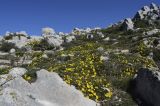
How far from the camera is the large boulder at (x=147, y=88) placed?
19.5m

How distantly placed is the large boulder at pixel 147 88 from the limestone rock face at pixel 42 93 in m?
2.83

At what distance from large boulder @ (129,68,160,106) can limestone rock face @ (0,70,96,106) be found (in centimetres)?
283

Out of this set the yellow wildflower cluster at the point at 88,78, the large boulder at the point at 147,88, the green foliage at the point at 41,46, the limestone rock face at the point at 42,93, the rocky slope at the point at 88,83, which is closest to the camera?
the limestone rock face at the point at 42,93

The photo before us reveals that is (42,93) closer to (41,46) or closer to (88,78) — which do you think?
(88,78)

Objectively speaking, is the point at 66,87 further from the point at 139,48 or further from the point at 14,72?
the point at 139,48

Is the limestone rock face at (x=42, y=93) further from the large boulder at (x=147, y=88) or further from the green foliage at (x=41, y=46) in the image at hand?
the green foliage at (x=41, y=46)

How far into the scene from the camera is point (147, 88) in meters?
20.5

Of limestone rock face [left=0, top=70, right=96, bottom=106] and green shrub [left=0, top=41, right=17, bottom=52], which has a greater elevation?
green shrub [left=0, top=41, right=17, bottom=52]

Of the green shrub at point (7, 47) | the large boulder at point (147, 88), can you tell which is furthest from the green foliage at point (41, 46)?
the large boulder at point (147, 88)

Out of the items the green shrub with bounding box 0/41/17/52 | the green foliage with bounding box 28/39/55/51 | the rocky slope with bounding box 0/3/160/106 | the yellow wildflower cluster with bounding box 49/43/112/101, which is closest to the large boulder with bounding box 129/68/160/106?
the rocky slope with bounding box 0/3/160/106

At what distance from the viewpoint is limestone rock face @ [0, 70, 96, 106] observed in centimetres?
1504

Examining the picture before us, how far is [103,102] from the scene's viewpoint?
20.2 meters

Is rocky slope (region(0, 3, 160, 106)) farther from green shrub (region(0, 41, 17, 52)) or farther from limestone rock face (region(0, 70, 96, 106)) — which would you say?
green shrub (region(0, 41, 17, 52))

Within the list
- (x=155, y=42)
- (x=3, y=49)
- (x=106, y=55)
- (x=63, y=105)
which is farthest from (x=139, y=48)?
(x=63, y=105)
